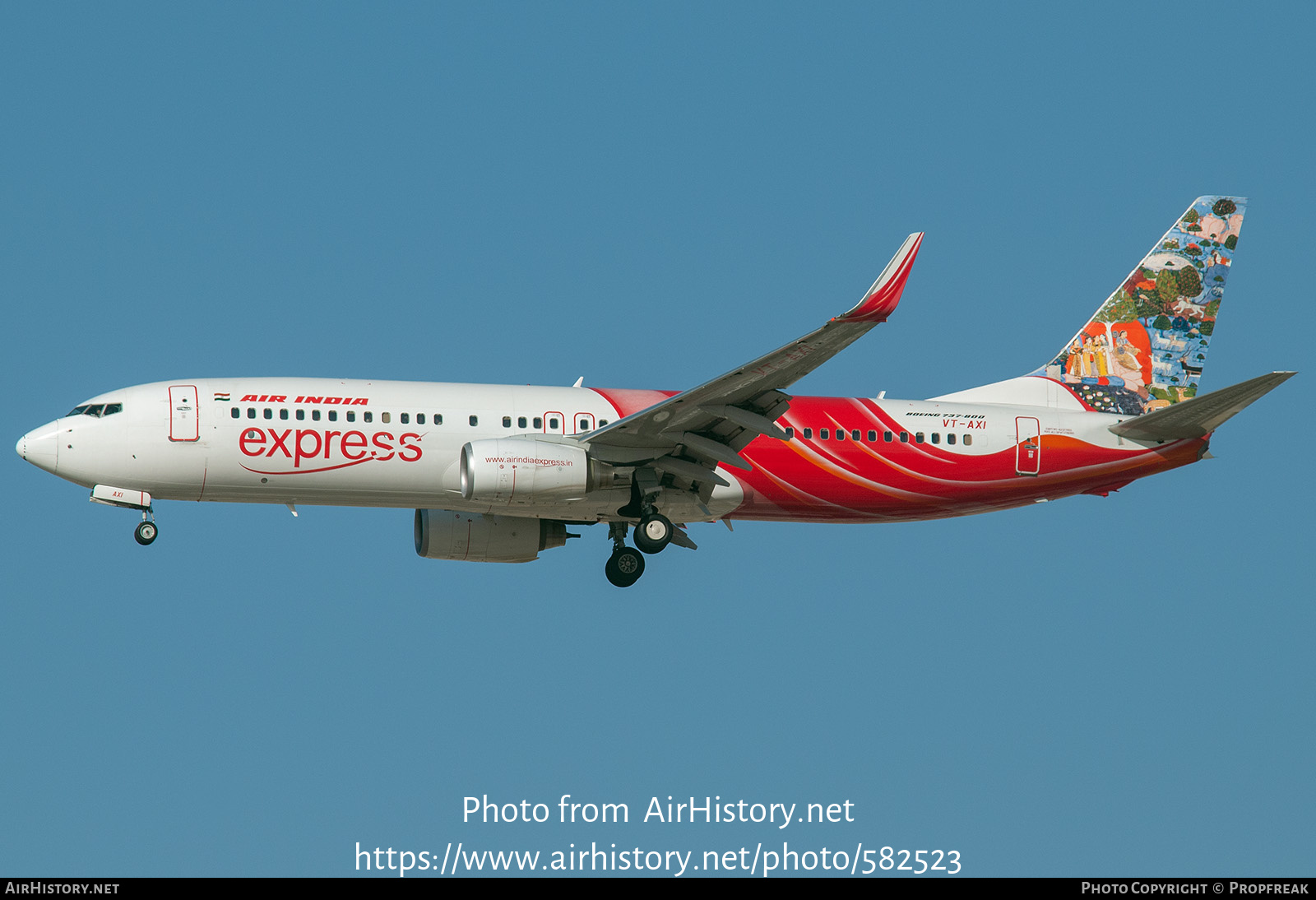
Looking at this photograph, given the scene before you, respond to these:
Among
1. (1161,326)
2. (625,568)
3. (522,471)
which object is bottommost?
(625,568)

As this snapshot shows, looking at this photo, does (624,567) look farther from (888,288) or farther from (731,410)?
(888,288)

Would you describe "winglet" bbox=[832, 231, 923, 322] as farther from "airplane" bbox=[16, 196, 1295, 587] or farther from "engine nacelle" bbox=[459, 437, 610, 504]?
"engine nacelle" bbox=[459, 437, 610, 504]

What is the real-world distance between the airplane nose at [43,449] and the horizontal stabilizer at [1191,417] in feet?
79.1

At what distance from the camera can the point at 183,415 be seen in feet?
114

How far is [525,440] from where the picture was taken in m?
34.6

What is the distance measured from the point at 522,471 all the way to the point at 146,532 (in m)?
8.48

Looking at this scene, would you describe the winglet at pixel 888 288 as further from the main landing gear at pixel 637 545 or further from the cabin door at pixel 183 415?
the cabin door at pixel 183 415

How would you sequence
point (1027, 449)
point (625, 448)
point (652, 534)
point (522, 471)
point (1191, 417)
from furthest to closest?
point (1027, 449)
point (1191, 417)
point (652, 534)
point (625, 448)
point (522, 471)

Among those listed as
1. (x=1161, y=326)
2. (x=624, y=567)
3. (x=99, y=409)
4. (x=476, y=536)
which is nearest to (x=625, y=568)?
(x=624, y=567)

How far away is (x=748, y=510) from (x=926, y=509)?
431cm

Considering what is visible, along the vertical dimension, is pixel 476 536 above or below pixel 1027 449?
below

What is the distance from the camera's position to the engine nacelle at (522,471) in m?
33.7

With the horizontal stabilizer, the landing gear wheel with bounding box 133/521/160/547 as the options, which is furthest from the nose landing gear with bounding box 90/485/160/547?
the horizontal stabilizer

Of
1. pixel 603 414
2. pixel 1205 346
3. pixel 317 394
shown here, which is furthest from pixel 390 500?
pixel 1205 346
